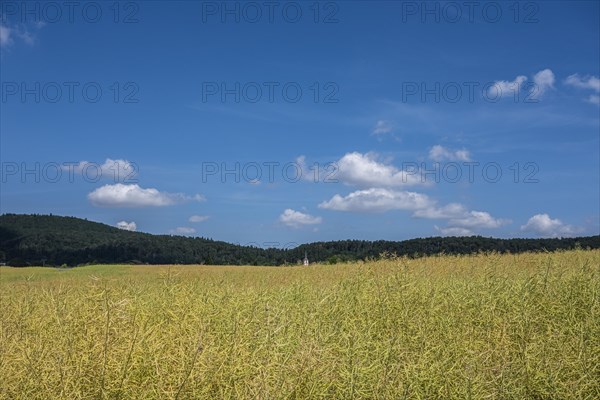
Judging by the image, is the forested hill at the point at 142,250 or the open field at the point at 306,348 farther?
the forested hill at the point at 142,250

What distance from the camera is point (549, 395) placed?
5.81 m

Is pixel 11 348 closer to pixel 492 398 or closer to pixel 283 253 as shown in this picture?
pixel 492 398

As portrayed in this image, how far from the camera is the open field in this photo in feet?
15.5

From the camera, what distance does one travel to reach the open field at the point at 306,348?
15.5ft

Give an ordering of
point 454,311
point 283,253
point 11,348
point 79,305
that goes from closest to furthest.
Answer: point 11,348
point 79,305
point 454,311
point 283,253

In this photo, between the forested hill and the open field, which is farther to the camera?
the forested hill

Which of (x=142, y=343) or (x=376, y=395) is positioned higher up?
(x=142, y=343)

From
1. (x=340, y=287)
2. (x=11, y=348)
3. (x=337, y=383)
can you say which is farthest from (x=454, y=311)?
(x=11, y=348)

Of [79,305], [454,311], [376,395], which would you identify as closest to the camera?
[376,395]

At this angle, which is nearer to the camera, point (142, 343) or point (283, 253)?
point (142, 343)

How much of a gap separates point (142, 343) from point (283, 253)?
71883 mm

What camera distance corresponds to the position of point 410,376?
521 cm

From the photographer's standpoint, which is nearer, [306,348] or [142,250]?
[306,348]

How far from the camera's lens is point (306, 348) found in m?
5.10
